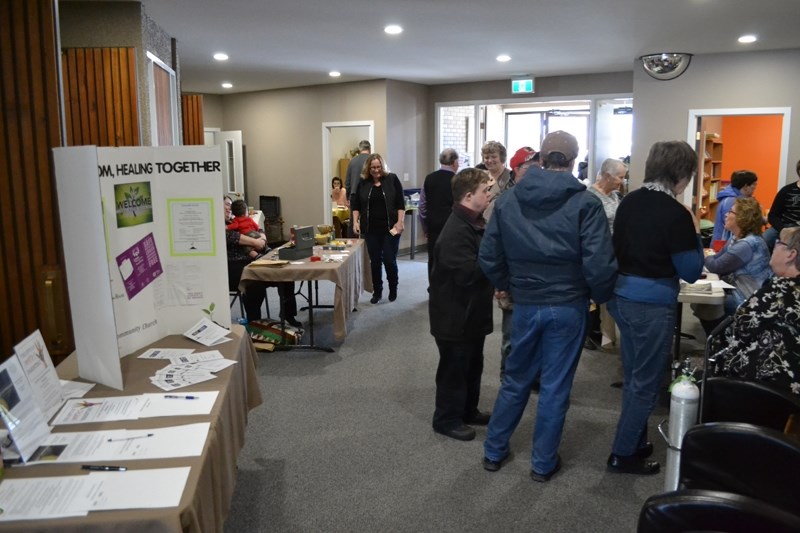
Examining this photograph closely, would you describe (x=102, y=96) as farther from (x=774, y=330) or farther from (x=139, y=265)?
(x=774, y=330)

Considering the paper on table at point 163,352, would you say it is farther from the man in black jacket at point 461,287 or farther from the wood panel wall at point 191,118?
the wood panel wall at point 191,118

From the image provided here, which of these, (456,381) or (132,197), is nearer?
(132,197)

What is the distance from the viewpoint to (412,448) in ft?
11.0

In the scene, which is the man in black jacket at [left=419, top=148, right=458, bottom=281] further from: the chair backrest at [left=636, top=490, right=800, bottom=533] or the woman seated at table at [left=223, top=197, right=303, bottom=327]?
the chair backrest at [left=636, top=490, right=800, bottom=533]

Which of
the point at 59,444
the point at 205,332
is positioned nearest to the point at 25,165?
the point at 205,332

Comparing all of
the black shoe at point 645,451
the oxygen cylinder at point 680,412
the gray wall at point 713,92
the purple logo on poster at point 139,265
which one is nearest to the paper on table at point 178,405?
the purple logo on poster at point 139,265

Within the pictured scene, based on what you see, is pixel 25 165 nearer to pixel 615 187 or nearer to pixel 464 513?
pixel 464 513

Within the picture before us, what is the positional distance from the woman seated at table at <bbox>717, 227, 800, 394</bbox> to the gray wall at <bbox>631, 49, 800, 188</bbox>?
5.92 m

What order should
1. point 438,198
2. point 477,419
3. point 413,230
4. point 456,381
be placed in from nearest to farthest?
point 456,381 → point 477,419 → point 438,198 → point 413,230

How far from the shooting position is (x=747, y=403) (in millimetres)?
2420

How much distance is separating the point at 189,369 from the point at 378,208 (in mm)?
4178

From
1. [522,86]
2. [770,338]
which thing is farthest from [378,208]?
[522,86]

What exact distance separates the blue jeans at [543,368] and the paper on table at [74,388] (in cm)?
171

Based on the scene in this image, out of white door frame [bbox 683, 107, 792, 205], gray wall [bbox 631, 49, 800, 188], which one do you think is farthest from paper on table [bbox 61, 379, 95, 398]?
white door frame [bbox 683, 107, 792, 205]
